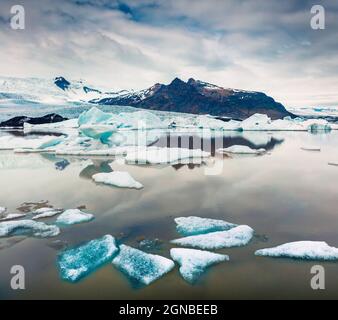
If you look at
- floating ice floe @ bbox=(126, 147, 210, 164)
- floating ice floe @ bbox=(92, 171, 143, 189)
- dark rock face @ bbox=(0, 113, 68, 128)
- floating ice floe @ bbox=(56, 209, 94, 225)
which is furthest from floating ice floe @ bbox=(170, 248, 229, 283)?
dark rock face @ bbox=(0, 113, 68, 128)

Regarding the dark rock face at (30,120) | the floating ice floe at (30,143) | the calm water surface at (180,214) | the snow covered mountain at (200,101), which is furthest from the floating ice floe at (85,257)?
the snow covered mountain at (200,101)

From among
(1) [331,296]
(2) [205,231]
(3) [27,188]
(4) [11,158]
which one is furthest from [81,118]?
(1) [331,296]

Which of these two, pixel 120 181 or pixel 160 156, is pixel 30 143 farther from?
pixel 120 181

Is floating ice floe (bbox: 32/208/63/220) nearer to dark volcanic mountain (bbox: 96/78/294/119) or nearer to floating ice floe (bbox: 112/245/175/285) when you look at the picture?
floating ice floe (bbox: 112/245/175/285)

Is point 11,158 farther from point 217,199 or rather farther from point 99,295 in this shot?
point 99,295

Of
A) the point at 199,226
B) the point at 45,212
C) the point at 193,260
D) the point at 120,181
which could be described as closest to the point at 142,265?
the point at 193,260

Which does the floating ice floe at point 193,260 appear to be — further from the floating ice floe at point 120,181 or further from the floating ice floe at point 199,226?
the floating ice floe at point 120,181

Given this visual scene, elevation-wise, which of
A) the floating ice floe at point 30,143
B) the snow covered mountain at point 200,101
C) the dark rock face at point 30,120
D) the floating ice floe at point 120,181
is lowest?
the floating ice floe at point 120,181
